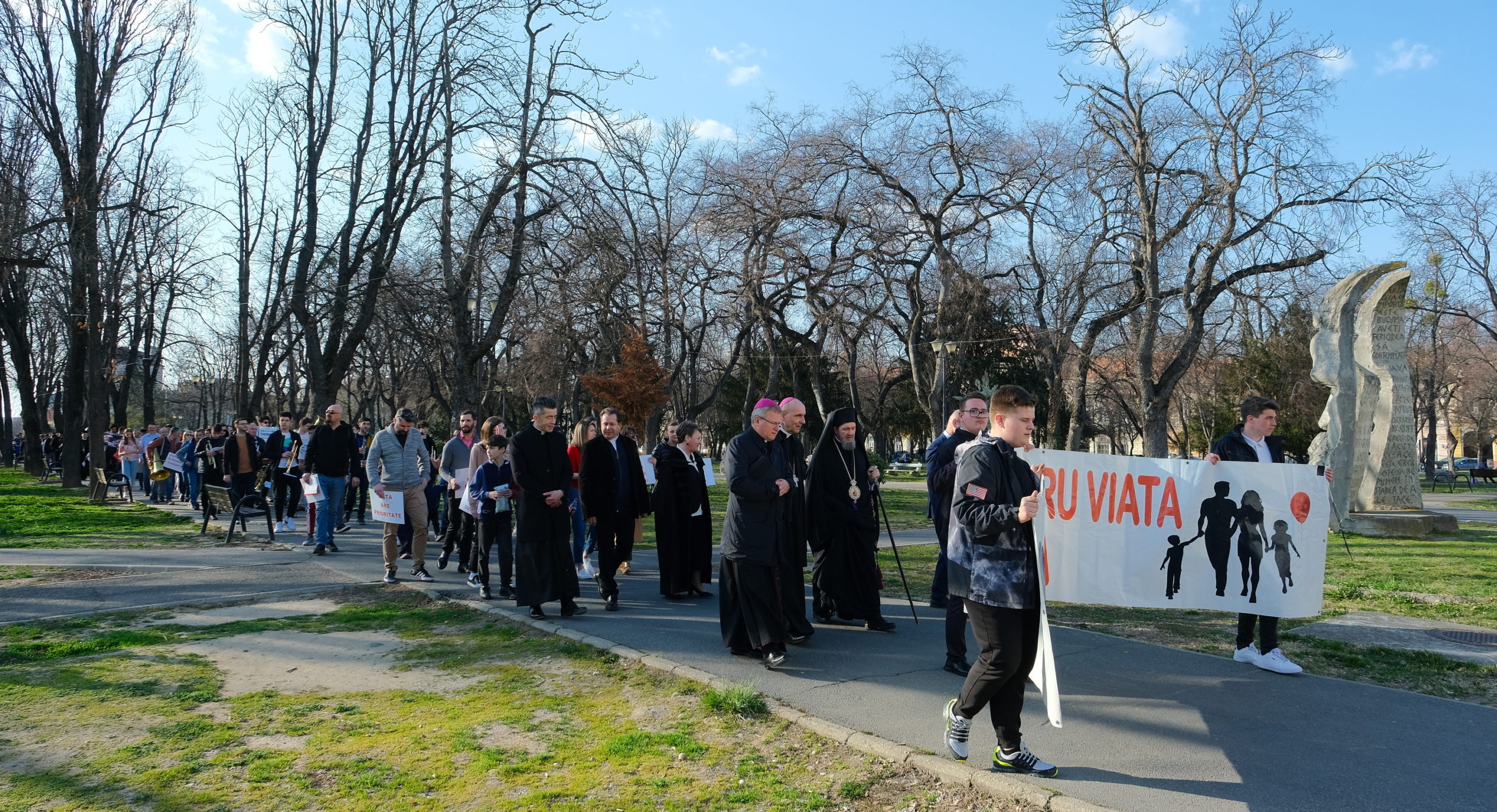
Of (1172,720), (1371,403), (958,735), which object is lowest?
(1172,720)

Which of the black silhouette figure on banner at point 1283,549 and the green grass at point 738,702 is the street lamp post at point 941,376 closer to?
the black silhouette figure on banner at point 1283,549

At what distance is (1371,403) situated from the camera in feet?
55.3

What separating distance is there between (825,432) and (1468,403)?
218 ft

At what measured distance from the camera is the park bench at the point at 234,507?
14280 millimetres

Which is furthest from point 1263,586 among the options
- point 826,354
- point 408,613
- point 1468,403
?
point 1468,403

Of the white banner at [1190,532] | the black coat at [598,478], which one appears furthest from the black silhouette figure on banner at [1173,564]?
the black coat at [598,478]

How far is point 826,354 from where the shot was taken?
4219cm

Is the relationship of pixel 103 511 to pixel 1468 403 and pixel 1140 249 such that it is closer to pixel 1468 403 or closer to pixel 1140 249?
pixel 1140 249

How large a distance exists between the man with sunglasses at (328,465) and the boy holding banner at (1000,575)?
10.3m

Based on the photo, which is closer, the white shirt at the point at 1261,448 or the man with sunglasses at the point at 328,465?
the white shirt at the point at 1261,448

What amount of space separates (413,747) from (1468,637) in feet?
26.2

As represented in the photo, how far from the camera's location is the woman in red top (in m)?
10.3

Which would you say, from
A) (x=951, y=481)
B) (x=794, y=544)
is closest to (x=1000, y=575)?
(x=951, y=481)

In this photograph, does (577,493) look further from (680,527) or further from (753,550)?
(753,550)
